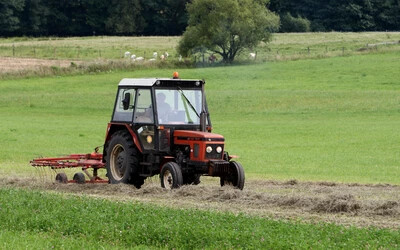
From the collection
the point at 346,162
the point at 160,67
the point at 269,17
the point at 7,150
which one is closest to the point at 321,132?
the point at 346,162

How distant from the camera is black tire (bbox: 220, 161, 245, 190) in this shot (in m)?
16.9

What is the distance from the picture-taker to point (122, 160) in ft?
58.3

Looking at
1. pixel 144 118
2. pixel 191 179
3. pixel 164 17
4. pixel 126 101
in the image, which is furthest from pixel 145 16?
pixel 126 101

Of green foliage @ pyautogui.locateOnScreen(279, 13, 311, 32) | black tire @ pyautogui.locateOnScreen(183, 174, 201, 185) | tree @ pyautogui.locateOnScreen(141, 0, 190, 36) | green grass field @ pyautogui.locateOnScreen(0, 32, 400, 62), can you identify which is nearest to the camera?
black tire @ pyautogui.locateOnScreen(183, 174, 201, 185)

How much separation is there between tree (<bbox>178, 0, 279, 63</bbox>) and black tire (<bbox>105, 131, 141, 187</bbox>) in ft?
153

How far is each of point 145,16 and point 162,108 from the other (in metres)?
96.5

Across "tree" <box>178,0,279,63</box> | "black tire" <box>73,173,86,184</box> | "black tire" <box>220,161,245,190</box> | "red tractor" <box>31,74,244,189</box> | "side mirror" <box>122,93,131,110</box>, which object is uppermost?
"tree" <box>178,0,279,63</box>

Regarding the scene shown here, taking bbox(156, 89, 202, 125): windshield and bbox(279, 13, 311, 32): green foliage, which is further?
bbox(279, 13, 311, 32): green foliage

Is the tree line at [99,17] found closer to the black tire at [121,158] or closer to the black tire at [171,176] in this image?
the black tire at [121,158]

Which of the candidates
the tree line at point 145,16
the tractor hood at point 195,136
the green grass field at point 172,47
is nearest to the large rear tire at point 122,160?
the tractor hood at point 195,136

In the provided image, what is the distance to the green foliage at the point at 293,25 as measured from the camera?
106500 millimetres

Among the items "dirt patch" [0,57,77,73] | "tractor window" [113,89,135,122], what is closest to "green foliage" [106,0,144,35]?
"dirt patch" [0,57,77,73]

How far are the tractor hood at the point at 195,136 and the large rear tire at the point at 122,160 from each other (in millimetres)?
1077

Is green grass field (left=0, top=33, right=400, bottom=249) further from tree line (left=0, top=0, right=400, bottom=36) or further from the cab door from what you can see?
tree line (left=0, top=0, right=400, bottom=36)
